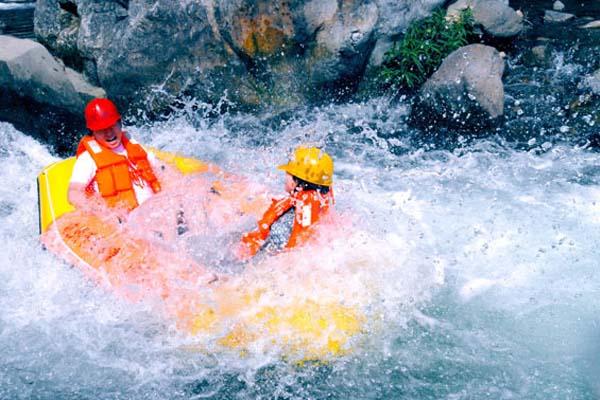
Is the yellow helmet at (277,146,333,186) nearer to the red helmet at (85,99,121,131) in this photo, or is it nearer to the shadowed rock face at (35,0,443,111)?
the red helmet at (85,99,121,131)

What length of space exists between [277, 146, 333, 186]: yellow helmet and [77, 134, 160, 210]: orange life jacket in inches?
55.3

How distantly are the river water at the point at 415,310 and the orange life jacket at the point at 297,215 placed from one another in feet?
1.07

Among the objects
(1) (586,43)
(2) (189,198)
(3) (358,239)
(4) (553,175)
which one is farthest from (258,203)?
(1) (586,43)

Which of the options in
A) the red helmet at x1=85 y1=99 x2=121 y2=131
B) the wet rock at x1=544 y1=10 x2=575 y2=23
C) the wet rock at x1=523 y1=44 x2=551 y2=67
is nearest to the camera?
the red helmet at x1=85 y1=99 x2=121 y2=131

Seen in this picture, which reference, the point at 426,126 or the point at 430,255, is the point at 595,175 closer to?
the point at 426,126

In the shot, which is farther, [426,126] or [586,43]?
[586,43]

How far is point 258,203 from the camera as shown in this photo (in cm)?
501

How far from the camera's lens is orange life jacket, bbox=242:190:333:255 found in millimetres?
4074

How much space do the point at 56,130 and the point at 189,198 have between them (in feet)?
10.4

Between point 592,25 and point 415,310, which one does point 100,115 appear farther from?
point 592,25

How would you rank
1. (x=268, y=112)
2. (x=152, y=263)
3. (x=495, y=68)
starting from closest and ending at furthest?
(x=152, y=263), (x=495, y=68), (x=268, y=112)

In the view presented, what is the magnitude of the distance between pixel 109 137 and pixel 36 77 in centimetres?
287

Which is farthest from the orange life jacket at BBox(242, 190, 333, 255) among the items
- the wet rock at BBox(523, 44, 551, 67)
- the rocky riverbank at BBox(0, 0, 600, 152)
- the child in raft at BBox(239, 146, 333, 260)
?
the wet rock at BBox(523, 44, 551, 67)

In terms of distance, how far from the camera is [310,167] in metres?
4.09
